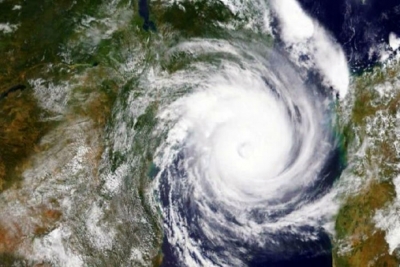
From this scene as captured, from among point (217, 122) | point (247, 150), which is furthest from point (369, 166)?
point (217, 122)

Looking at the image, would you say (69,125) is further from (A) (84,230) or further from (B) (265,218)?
(B) (265,218)

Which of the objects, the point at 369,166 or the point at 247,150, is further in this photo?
the point at 369,166

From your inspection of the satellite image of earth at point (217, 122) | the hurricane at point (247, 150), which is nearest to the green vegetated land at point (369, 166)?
the satellite image of earth at point (217, 122)

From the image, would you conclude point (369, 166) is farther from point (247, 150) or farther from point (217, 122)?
point (217, 122)

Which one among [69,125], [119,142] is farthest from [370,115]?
[69,125]

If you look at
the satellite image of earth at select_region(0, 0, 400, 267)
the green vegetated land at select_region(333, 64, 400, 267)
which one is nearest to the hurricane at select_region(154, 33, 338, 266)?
the satellite image of earth at select_region(0, 0, 400, 267)

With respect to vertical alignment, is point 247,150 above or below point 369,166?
below

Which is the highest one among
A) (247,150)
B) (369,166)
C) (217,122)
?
(369,166)
